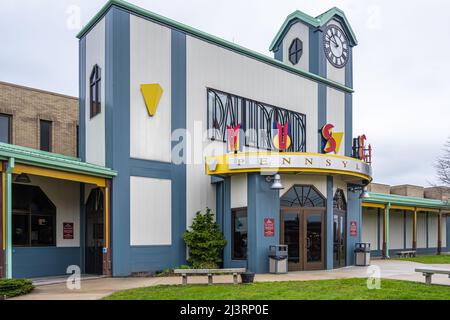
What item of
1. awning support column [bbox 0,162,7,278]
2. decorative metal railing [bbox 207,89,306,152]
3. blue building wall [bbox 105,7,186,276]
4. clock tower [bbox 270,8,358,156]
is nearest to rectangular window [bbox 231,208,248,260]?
blue building wall [bbox 105,7,186,276]

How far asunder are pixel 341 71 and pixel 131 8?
13.2 m

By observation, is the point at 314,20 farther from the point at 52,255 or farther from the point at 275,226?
the point at 52,255

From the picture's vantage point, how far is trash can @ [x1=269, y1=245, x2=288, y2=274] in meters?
15.4

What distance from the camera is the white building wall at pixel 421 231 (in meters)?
30.6

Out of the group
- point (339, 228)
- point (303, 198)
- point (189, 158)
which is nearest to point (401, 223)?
point (339, 228)

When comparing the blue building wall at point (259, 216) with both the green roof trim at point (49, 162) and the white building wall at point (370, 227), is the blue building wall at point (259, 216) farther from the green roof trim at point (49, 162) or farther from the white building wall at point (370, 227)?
the white building wall at point (370, 227)

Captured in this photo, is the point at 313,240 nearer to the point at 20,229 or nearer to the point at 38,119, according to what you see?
the point at 20,229

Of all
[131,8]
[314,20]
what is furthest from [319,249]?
[314,20]

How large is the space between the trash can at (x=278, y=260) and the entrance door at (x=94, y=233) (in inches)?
230

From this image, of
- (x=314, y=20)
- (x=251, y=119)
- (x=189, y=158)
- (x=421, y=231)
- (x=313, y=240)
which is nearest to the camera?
(x=313, y=240)

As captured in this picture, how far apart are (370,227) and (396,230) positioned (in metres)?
2.65

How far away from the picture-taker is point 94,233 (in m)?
16.7

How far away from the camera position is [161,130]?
16.9 m

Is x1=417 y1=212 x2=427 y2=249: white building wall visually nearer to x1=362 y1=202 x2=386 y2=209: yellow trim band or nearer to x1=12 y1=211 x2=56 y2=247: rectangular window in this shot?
x1=362 y1=202 x2=386 y2=209: yellow trim band
